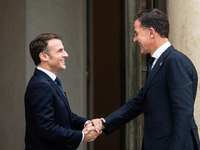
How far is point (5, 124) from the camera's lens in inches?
170

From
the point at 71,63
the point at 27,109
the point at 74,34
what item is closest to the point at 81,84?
the point at 71,63

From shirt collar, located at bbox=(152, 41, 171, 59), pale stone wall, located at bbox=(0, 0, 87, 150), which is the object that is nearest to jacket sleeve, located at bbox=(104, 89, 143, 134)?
shirt collar, located at bbox=(152, 41, 171, 59)

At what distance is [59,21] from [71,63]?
0.59m

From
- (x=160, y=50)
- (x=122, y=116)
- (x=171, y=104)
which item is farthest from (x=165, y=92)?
(x=122, y=116)

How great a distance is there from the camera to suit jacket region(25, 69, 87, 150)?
9.55 feet

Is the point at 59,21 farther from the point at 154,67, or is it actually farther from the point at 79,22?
the point at 154,67

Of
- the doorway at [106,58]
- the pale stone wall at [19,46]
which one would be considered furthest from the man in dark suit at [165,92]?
the doorway at [106,58]

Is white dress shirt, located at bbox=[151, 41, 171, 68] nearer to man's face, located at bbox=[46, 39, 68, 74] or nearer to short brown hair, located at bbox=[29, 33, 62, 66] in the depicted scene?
man's face, located at bbox=[46, 39, 68, 74]

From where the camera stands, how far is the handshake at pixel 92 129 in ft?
11.3

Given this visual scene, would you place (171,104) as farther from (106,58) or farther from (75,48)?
(106,58)

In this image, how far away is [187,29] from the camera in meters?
4.34

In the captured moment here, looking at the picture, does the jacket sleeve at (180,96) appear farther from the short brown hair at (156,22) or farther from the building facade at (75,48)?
the building facade at (75,48)

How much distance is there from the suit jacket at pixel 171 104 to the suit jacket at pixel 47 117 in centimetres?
65

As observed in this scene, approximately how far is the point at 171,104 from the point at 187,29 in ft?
6.11
